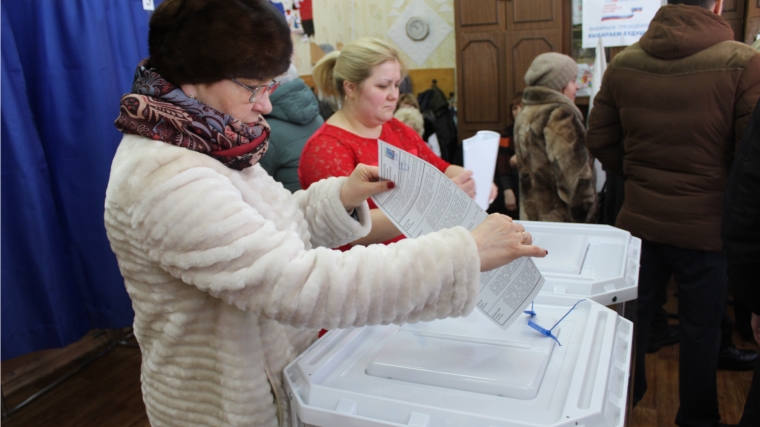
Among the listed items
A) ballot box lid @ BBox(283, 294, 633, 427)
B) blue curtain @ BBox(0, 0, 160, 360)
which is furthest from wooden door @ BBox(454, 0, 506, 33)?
ballot box lid @ BBox(283, 294, 633, 427)

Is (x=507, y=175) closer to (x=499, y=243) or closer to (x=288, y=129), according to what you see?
(x=288, y=129)

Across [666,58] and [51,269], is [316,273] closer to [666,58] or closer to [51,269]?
[666,58]

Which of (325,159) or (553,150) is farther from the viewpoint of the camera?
(553,150)

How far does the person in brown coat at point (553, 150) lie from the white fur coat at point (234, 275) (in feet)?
6.59

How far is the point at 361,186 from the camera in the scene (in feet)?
3.76

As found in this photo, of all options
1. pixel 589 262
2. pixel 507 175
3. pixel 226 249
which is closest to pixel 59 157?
pixel 226 249

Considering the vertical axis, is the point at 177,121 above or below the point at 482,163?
above

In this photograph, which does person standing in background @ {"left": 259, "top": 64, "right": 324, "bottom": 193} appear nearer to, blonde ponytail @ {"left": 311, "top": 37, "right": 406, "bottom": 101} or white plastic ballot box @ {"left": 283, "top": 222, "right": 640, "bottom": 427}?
blonde ponytail @ {"left": 311, "top": 37, "right": 406, "bottom": 101}

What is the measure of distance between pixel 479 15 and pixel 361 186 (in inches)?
136

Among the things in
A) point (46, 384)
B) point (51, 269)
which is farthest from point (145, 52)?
point (46, 384)

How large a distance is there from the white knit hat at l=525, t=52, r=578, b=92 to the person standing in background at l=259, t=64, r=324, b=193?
1.12 m

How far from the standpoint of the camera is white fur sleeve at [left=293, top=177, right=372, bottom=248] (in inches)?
47.4

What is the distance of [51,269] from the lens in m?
2.24

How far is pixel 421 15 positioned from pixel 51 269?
3620 millimetres
